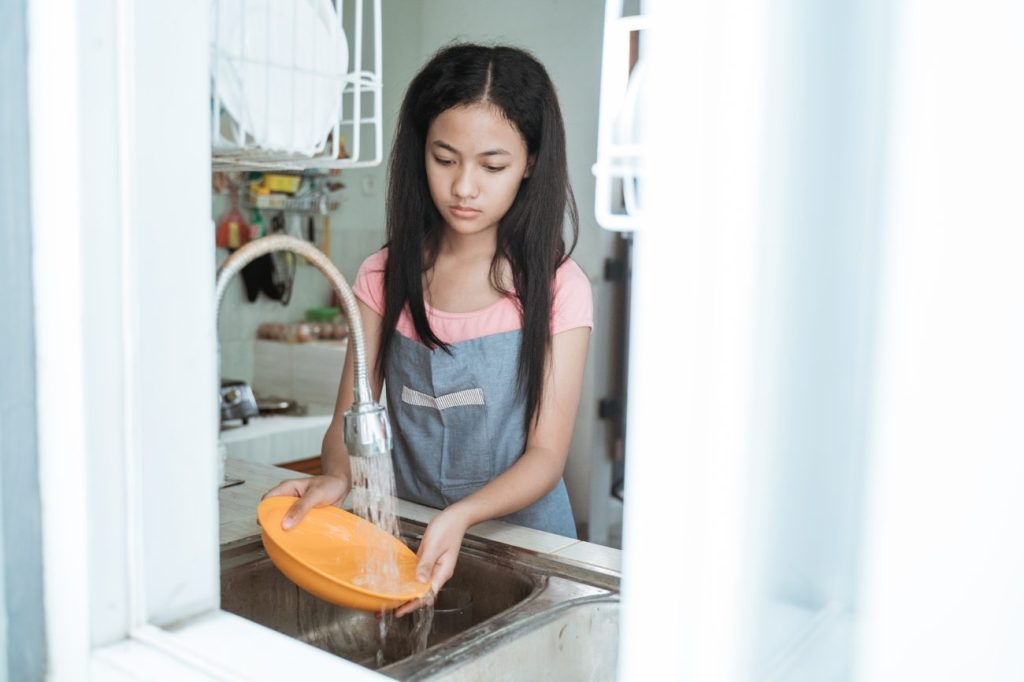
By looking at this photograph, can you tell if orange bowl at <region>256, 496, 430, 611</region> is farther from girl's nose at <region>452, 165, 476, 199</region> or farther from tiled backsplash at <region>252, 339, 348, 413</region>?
tiled backsplash at <region>252, 339, 348, 413</region>

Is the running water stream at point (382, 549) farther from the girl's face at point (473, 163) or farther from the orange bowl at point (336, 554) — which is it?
the girl's face at point (473, 163)

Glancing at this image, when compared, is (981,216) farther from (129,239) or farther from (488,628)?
(488,628)

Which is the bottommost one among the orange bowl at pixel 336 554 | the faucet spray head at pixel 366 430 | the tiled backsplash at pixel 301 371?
the tiled backsplash at pixel 301 371

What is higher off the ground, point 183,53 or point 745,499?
point 183,53

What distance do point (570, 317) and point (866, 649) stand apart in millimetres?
1050

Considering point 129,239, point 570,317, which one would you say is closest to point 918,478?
point 129,239

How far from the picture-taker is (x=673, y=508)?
1.34 feet

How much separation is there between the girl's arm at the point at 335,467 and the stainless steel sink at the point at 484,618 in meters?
0.10

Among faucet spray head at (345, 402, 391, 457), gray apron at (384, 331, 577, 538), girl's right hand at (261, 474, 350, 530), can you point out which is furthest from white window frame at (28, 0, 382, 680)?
gray apron at (384, 331, 577, 538)

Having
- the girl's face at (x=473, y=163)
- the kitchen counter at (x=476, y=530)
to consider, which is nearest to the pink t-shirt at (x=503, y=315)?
the girl's face at (x=473, y=163)

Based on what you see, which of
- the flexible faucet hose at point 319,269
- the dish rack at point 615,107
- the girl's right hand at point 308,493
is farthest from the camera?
the girl's right hand at point 308,493

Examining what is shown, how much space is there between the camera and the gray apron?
1.46 metres

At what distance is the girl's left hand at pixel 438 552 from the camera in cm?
99

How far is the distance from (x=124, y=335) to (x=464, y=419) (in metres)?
0.87
